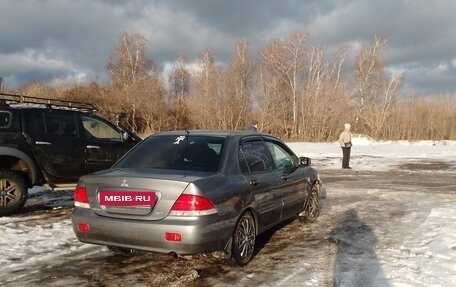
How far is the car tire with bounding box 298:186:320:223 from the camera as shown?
738 centimetres

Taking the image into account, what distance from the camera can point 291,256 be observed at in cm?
569

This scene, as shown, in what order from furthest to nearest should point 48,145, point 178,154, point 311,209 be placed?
point 48,145 < point 311,209 < point 178,154

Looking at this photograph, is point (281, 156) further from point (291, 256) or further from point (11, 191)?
point (11, 191)

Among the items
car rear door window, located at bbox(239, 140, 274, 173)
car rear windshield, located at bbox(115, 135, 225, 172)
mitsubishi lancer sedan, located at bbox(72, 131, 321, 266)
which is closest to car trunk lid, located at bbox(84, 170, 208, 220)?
mitsubishi lancer sedan, located at bbox(72, 131, 321, 266)

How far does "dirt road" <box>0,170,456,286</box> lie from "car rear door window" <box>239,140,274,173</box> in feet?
3.54

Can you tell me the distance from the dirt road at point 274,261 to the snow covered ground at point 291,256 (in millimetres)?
10

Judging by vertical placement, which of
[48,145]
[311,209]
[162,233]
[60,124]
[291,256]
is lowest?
[291,256]

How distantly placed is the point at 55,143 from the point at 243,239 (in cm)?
460

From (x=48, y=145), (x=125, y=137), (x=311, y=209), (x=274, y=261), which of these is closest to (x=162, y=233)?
(x=274, y=261)

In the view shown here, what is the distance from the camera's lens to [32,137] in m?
8.04

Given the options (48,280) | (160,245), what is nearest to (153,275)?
(160,245)

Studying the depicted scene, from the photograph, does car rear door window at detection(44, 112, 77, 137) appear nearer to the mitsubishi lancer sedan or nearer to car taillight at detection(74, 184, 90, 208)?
the mitsubishi lancer sedan

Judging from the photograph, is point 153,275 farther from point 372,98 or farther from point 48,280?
point 372,98

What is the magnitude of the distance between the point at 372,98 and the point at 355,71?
137 inches
